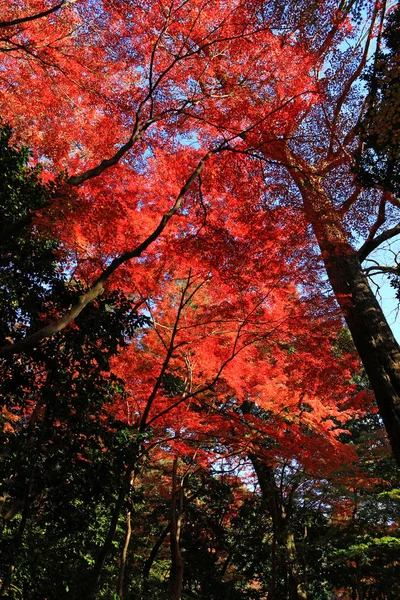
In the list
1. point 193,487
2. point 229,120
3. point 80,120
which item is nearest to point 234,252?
point 229,120

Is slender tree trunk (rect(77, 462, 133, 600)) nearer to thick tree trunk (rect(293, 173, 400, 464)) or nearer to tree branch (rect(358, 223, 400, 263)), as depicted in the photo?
thick tree trunk (rect(293, 173, 400, 464))

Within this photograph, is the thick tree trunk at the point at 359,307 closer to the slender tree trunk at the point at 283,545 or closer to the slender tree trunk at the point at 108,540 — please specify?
the slender tree trunk at the point at 108,540

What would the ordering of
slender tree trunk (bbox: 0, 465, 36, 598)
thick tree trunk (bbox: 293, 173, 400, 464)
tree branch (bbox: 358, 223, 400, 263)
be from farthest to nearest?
tree branch (bbox: 358, 223, 400, 263) < thick tree trunk (bbox: 293, 173, 400, 464) < slender tree trunk (bbox: 0, 465, 36, 598)

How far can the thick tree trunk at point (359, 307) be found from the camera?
515cm

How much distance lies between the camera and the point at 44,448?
5.26 metres

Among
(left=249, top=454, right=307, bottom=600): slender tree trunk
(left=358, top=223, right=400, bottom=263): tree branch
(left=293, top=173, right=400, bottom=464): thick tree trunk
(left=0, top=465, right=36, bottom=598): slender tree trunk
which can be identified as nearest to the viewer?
(left=0, top=465, right=36, bottom=598): slender tree trunk

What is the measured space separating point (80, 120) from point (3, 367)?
6947 mm

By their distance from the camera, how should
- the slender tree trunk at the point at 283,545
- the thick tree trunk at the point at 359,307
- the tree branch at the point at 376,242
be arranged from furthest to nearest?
the slender tree trunk at the point at 283,545 → the tree branch at the point at 376,242 → the thick tree trunk at the point at 359,307

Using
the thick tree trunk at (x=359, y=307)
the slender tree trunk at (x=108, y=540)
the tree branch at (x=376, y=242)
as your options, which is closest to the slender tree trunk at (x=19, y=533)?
the slender tree trunk at (x=108, y=540)

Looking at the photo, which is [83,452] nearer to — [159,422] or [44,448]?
[44,448]

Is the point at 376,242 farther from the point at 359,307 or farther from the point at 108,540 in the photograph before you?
the point at 108,540

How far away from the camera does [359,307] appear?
20.0 ft

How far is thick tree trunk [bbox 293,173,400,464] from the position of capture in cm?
515

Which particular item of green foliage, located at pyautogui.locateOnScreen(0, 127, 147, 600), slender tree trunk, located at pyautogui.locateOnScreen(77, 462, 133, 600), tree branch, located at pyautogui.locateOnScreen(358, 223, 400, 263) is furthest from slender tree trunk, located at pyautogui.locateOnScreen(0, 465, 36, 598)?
tree branch, located at pyautogui.locateOnScreen(358, 223, 400, 263)
